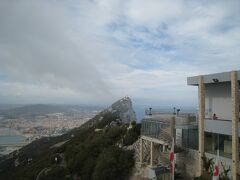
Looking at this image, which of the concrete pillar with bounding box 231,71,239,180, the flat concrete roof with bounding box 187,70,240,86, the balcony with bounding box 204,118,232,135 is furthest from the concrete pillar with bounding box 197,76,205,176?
the concrete pillar with bounding box 231,71,239,180

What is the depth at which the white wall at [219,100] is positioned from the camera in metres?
23.7

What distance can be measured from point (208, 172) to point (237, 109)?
5.19 m

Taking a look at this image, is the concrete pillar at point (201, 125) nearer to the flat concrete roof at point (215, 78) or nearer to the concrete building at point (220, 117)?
the concrete building at point (220, 117)

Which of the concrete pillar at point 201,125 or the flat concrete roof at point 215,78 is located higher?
the flat concrete roof at point 215,78

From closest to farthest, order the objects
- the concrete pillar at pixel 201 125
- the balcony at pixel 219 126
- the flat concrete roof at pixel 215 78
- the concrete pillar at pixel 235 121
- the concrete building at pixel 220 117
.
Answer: the concrete pillar at pixel 235 121 → the concrete building at pixel 220 117 → the balcony at pixel 219 126 → the flat concrete roof at pixel 215 78 → the concrete pillar at pixel 201 125

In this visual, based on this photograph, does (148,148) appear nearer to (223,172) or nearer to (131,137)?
(131,137)

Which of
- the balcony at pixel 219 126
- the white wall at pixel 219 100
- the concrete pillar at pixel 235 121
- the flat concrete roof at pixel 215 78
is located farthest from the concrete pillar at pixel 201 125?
the concrete pillar at pixel 235 121

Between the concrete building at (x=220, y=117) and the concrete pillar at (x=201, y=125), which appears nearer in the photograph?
the concrete building at (x=220, y=117)

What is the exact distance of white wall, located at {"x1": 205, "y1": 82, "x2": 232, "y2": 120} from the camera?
23.7 m

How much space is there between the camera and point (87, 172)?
119 ft

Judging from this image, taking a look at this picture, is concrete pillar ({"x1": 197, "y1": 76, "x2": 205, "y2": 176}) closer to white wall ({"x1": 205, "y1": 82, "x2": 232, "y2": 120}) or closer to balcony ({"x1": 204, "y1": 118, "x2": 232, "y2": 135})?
balcony ({"x1": 204, "y1": 118, "x2": 232, "y2": 135})

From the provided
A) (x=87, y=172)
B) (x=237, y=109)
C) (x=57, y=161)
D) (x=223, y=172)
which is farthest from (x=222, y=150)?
(x=57, y=161)

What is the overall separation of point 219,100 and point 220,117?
143 centimetres

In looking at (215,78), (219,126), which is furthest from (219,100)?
(219,126)
